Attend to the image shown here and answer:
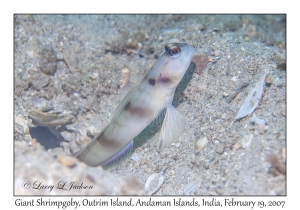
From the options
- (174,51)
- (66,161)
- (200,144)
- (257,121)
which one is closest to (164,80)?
(174,51)

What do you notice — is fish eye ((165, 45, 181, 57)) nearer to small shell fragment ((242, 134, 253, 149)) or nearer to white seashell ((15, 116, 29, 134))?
small shell fragment ((242, 134, 253, 149))

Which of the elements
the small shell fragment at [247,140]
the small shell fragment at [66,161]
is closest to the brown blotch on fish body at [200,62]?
the small shell fragment at [247,140]

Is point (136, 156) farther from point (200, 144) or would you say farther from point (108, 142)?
point (200, 144)

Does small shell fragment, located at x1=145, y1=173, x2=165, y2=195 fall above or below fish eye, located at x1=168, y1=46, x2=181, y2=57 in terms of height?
below

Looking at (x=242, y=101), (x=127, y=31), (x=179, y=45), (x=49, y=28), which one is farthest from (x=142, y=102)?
(x=49, y=28)

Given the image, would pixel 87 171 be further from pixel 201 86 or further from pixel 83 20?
pixel 83 20

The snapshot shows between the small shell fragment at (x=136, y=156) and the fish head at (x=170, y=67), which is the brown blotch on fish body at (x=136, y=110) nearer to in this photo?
the fish head at (x=170, y=67)

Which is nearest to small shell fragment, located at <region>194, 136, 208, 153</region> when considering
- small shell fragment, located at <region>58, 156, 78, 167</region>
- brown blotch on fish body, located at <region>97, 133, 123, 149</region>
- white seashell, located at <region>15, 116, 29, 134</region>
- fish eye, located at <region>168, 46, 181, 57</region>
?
brown blotch on fish body, located at <region>97, 133, 123, 149</region>
